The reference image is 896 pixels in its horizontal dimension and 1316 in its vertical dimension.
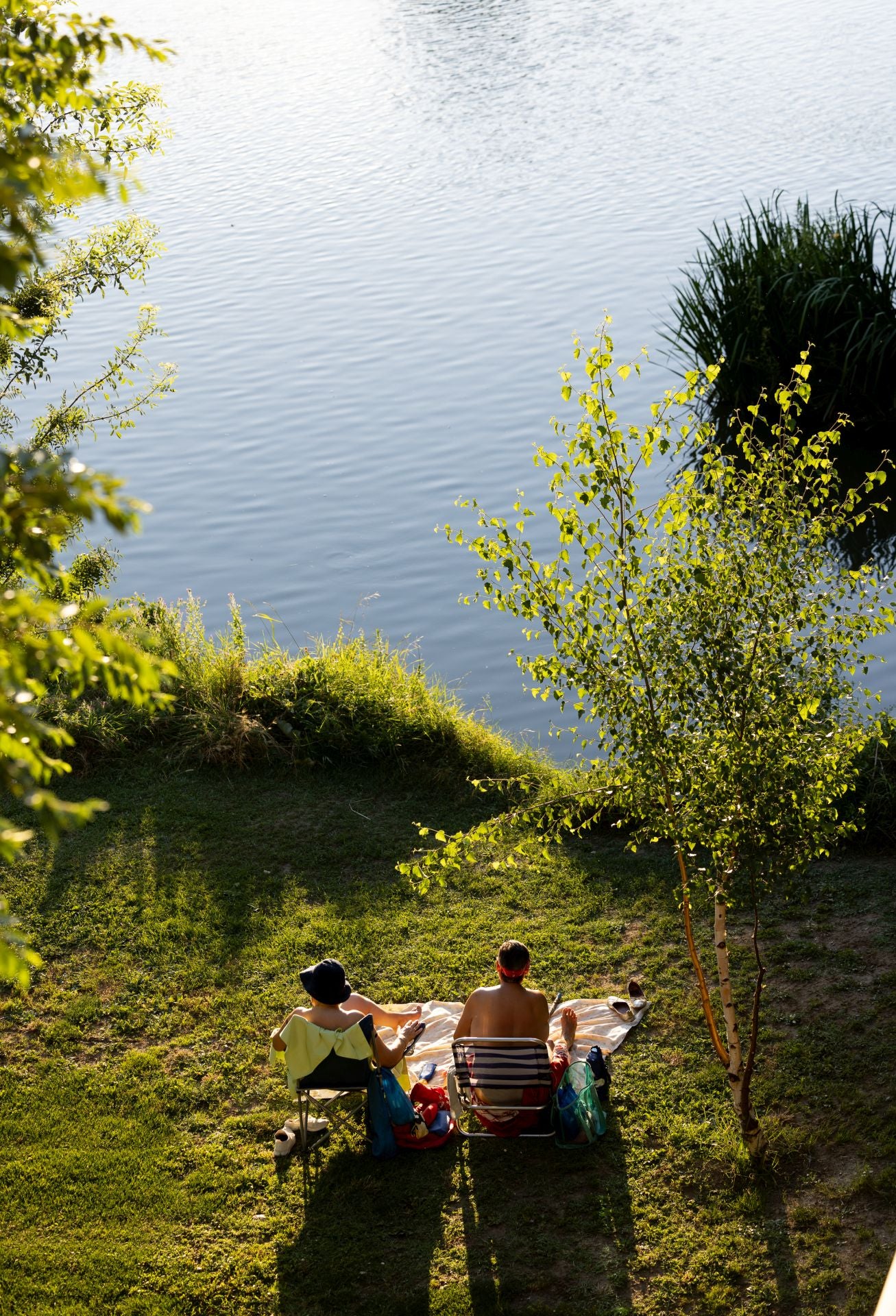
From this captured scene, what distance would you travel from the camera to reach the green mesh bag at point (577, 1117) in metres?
6.05

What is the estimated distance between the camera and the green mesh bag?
6.05m

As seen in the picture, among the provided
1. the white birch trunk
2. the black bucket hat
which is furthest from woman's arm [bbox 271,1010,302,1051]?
the white birch trunk

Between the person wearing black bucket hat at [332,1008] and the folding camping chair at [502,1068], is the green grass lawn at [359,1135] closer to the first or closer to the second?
the folding camping chair at [502,1068]

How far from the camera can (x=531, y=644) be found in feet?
45.5

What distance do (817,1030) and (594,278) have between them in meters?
17.5

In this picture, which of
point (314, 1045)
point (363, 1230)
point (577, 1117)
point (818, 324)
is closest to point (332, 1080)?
point (314, 1045)

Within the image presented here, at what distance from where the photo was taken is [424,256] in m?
25.1

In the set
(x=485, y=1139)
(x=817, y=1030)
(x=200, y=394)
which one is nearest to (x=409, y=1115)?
(x=485, y=1139)

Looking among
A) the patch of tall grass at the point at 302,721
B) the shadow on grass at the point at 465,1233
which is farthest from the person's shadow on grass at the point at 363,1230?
the patch of tall grass at the point at 302,721

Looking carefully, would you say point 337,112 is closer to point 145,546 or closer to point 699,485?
point 145,546

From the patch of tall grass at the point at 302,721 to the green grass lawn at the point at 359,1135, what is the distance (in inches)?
35.1

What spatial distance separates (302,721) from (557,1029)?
424 cm

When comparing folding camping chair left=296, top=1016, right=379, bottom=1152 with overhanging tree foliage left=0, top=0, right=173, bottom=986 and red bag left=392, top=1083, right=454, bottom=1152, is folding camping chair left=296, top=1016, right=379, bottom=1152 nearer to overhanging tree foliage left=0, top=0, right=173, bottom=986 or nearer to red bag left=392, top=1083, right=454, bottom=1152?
red bag left=392, top=1083, right=454, bottom=1152

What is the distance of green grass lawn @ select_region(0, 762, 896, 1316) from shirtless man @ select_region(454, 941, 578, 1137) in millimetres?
150
